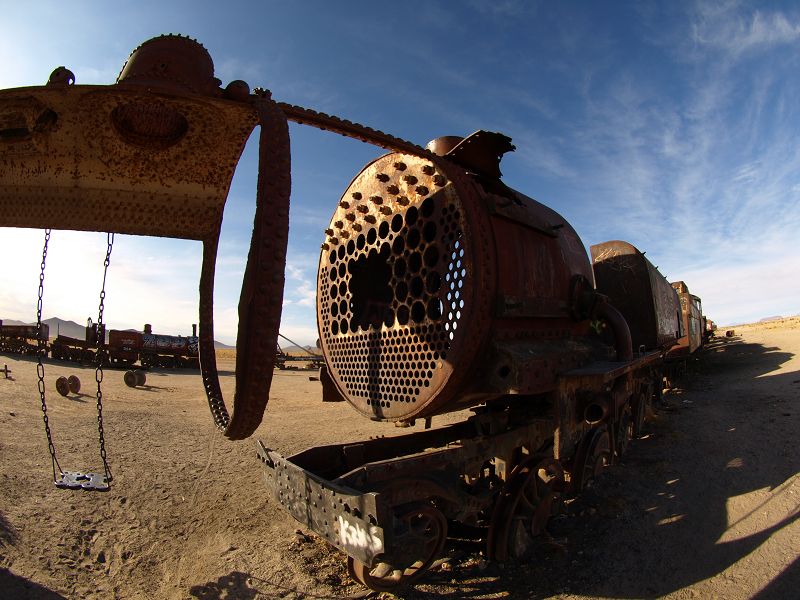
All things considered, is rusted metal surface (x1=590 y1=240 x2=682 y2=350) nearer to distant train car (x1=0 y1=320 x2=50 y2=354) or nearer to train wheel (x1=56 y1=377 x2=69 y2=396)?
train wheel (x1=56 y1=377 x2=69 y2=396)

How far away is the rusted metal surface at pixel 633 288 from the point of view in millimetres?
6562

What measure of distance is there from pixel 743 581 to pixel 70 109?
5.68 meters

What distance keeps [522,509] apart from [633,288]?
160 inches

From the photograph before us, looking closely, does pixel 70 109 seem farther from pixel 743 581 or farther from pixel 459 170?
pixel 743 581

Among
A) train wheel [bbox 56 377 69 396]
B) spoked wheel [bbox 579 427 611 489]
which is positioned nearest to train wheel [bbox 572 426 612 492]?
spoked wheel [bbox 579 427 611 489]

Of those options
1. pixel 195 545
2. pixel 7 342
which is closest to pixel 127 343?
pixel 7 342

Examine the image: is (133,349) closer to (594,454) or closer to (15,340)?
(15,340)

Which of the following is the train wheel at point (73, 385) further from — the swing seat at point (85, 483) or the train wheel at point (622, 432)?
the train wheel at point (622, 432)

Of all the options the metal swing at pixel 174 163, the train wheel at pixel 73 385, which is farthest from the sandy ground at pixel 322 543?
the train wheel at pixel 73 385

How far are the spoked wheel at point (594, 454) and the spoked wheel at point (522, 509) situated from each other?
35 centimetres

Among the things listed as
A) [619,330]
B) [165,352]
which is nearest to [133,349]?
[165,352]

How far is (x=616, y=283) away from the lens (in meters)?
6.81

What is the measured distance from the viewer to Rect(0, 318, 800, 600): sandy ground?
362 cm

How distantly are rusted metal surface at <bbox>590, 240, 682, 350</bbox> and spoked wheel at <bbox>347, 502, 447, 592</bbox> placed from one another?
4670 mm
